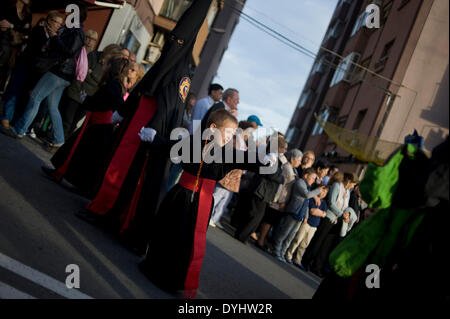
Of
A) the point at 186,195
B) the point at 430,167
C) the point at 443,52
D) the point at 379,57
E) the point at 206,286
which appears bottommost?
the point at 206,286

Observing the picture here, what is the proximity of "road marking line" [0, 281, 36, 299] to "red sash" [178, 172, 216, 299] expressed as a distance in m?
1.41

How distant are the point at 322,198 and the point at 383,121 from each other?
271 inches

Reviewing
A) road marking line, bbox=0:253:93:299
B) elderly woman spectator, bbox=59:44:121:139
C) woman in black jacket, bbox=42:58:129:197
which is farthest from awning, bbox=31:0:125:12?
road marking line, bbox=0:253:93:299

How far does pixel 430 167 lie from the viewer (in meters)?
2.55

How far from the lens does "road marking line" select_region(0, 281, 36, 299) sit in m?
2.41

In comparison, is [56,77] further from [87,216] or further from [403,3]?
[403,3]

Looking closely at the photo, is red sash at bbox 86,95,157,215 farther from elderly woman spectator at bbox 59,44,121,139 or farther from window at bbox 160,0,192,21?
window at bbox 160,0,192,21

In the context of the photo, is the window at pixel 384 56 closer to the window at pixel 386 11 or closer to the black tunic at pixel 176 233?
the window at pixel 386 11

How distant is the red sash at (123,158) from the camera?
4.50 m

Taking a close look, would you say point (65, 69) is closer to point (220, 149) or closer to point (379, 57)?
point (220, 149)

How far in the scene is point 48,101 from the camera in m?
6.97

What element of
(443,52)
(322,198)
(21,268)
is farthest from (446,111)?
(322,198)

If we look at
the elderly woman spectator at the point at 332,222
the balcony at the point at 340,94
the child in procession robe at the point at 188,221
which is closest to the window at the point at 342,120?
the balcony at the point at 340,94

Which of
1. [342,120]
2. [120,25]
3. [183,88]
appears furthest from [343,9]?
Result: [183,88]
